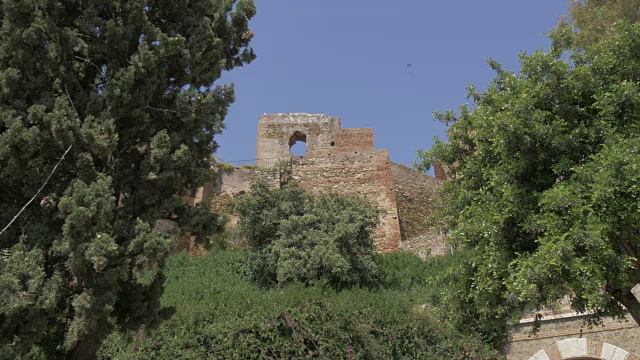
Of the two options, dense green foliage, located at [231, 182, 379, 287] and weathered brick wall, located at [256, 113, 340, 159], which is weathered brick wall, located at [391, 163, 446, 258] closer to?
weathered brick wall, located at [256, 113, 340, 159]

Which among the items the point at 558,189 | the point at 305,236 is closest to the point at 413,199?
the point at 305,236

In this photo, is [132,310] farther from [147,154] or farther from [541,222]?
[541,222]

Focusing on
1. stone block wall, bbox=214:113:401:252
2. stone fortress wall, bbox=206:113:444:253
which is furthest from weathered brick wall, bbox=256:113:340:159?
stone block wall, bbox=214:113:401:252

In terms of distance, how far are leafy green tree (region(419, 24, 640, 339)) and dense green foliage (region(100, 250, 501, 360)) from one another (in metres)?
3.93

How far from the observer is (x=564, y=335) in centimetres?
1396

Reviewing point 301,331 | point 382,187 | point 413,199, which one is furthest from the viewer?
point 413,199

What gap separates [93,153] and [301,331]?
6.68m

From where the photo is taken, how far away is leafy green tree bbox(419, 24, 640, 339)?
700 cm

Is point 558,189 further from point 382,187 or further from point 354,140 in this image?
point 354,140

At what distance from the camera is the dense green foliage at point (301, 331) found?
1216cm

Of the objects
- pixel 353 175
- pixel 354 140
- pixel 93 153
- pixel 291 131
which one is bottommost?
pixel 93 153

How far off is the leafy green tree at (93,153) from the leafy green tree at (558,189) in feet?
13.1

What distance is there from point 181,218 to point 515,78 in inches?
214

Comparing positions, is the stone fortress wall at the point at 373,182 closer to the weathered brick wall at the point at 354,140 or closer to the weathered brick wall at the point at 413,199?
A: the weathered brick wall at the point at 413,199
